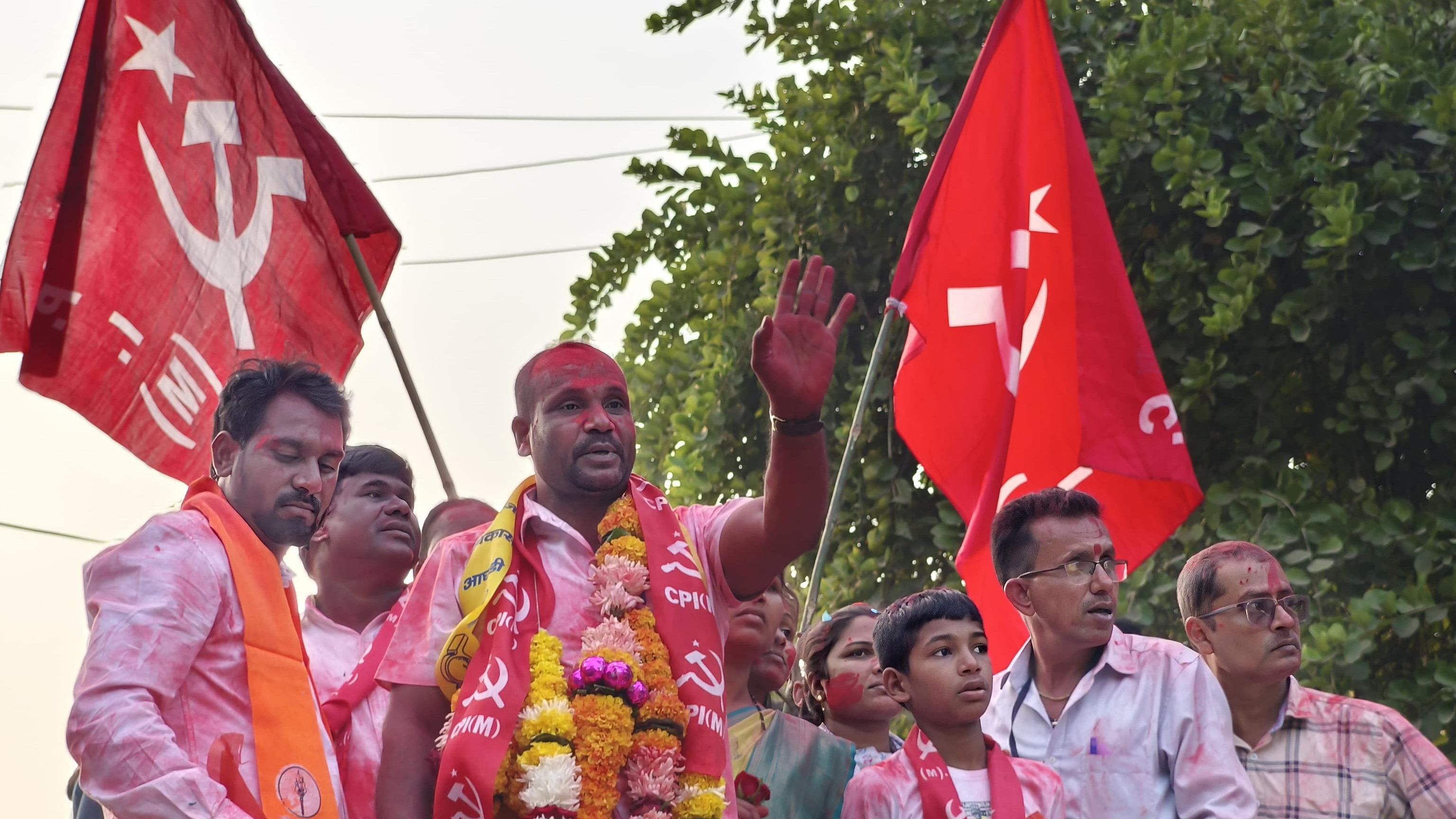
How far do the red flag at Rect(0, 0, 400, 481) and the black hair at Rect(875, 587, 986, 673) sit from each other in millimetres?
2299

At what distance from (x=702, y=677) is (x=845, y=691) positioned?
123cm

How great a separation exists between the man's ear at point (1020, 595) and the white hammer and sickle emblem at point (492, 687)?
1.44 meters

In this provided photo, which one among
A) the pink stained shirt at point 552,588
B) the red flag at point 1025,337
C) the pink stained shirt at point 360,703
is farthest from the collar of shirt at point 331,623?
the red flag at point 1025,337

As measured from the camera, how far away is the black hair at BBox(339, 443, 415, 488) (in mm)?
4574

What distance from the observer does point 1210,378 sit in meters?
6.29

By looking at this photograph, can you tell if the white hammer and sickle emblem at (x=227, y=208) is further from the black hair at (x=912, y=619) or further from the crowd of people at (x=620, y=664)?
the black hair at (x=912, y=619)

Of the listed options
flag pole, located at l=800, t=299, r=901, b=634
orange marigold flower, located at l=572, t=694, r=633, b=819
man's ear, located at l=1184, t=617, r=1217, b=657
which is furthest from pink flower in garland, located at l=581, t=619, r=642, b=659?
flag pole, located at l=800, t=299, r=901, b=634

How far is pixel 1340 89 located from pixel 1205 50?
1.70 feet

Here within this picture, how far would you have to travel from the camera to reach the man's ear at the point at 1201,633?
14.3ft

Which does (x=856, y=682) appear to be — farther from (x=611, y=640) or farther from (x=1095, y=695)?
(x=611, y=640)

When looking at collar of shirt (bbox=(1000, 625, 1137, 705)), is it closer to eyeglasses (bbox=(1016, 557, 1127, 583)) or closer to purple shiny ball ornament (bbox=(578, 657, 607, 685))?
eyeglasses (bbox=(1016, 557, 1127, 583))

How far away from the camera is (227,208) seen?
18.2ft

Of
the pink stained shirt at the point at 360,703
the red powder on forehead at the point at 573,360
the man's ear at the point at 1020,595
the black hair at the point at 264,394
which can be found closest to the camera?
the black hair at the point at 264,394

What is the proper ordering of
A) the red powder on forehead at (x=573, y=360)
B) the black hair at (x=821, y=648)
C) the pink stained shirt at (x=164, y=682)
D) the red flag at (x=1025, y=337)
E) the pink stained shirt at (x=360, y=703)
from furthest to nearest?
the red flag at (x=1025, y=337)
the black hair at (x=821, y=648)
the pink stained shirt at (x=360, y=703)
the red powder on forehead at (x=573, y=360)
the pink stained shirt at (x=164, y=682)
